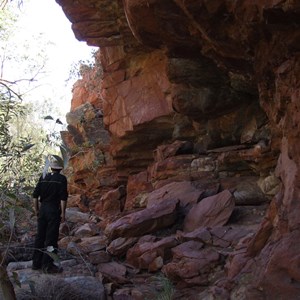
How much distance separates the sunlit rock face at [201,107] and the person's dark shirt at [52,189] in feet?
7.81

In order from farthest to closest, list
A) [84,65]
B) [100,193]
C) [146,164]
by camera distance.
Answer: [84,65], [100,193], [146,164]

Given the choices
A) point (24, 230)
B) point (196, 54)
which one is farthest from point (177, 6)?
point (24, 230)

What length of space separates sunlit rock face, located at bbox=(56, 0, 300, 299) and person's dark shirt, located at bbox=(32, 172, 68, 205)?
2.38 metres

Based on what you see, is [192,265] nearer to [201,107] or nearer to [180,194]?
[180,194]

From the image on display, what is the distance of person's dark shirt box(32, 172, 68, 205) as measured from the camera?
7.35 metres

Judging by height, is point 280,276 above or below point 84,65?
below

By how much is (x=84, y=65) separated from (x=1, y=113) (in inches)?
512

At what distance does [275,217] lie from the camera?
17.1 feet

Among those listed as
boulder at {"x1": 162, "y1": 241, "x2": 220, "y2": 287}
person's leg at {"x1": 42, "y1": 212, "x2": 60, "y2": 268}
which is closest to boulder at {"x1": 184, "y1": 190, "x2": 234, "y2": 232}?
boulder at {"x1": 162, "y1": 241, "x2": 220, "y2": 287}

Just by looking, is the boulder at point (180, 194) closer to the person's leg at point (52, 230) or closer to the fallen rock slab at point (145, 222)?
the fallen rock slab at point (145, 222)

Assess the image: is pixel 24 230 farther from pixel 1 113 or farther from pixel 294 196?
pixel 294 196

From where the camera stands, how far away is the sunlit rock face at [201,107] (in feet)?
15.9

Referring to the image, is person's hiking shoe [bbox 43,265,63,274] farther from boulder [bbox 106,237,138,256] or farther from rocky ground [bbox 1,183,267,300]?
boulder [bbox 106,237,138,256]

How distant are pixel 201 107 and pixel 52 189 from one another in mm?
3658
